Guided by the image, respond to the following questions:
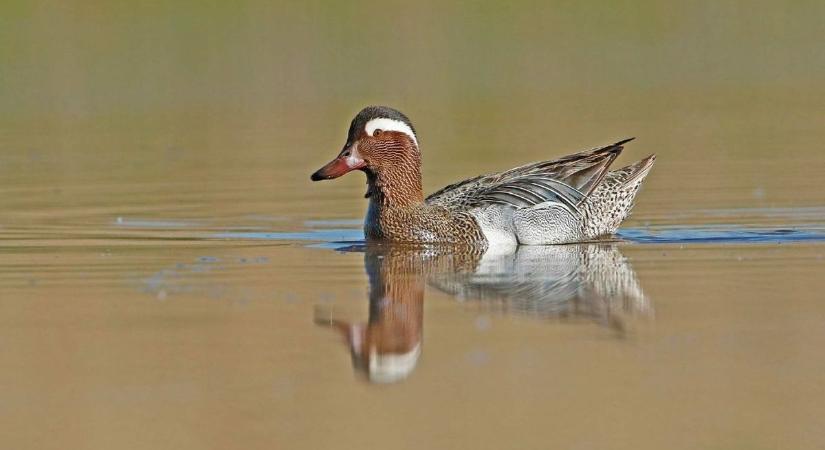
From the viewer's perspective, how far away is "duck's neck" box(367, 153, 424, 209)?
40.3 feet

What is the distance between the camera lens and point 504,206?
39.7 ft

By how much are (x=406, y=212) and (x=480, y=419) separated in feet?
17.9

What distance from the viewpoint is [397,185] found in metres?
12.3

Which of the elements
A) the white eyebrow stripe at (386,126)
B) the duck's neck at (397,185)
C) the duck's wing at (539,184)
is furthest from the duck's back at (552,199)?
the white eyebrow stripe at (386,126)

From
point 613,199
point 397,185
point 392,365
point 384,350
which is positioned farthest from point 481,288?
A: point 613,199

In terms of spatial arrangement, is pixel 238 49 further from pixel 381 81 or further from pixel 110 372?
pixel 110 372

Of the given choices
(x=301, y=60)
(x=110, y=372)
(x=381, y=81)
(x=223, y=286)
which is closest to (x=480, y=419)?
(x=110, y=372)

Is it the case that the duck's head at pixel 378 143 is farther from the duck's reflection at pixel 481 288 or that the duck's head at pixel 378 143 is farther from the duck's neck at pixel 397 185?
the duck's reflection at pixel 481 288

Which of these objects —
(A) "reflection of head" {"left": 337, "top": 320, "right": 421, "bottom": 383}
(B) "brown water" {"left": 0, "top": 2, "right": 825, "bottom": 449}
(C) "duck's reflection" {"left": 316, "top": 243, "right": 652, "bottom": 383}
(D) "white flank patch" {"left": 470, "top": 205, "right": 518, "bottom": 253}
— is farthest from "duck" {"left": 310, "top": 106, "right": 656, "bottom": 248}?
(A) "reflection of head" {"left": 337, "top": 320, "right": 421, "bottom": 383}

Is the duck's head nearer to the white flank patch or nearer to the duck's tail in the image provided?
the white flank patch

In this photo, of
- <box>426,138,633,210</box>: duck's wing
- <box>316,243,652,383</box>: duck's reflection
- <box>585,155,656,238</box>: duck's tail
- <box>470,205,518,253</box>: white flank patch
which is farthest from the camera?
<box>585,155,656,238</box>: duck's tail

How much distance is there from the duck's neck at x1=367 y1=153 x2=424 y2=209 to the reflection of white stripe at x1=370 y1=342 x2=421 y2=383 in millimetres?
4250

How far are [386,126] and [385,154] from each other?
195mm

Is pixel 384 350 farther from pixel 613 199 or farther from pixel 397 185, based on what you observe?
pixel 613 199
